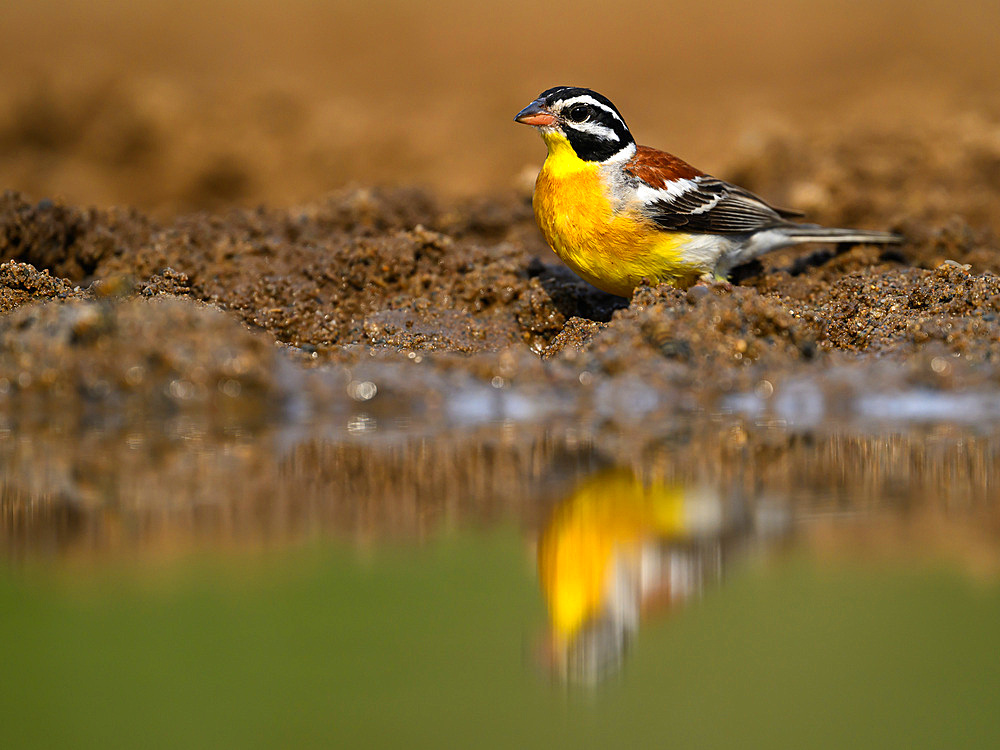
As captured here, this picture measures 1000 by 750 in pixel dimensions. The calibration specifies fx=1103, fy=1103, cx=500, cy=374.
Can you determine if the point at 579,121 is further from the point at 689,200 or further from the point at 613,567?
the point at 613,567

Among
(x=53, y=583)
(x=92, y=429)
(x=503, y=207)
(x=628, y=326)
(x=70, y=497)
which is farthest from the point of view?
(x=503, y=207)

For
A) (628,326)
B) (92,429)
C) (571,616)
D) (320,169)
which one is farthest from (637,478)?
(320,169)

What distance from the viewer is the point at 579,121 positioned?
671cm

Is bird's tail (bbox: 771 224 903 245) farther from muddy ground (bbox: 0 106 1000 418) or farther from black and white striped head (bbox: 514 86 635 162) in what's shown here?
black and white striped head (bbox: 514 86 635 162)

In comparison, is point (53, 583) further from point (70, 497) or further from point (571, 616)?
point (571, 616)

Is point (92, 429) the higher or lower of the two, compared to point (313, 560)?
higher

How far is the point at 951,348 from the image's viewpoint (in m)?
5.37

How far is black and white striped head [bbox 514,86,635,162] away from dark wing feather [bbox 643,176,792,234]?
49 cm

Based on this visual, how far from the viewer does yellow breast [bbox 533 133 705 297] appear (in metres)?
6.46

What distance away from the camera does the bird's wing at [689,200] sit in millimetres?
6535

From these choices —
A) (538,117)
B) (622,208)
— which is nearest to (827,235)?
(622,208)

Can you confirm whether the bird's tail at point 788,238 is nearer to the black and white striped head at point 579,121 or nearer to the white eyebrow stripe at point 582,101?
the black and white striped head at point 579,121

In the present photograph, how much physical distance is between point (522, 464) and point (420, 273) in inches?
151

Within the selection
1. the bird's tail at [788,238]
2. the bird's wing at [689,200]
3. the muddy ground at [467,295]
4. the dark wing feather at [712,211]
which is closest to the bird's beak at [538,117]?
the bird's wing at [689,200]
